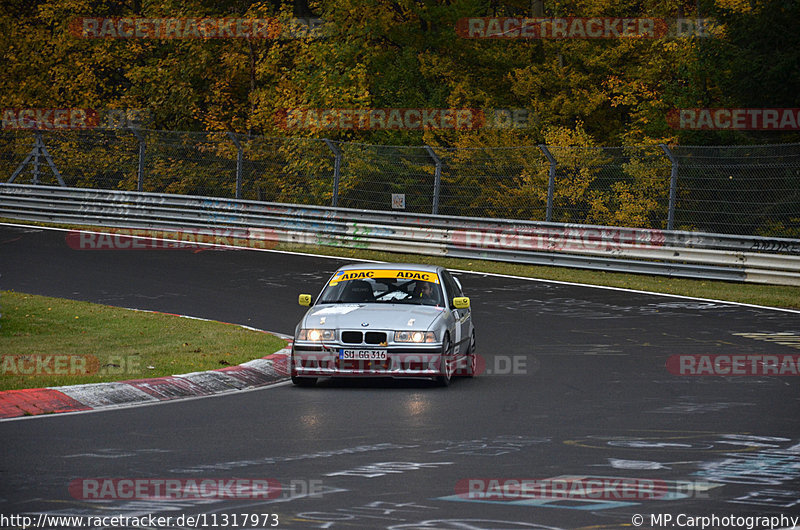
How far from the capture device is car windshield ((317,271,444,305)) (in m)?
13.8

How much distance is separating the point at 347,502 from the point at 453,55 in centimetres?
4047

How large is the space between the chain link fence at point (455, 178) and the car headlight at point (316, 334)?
1204cm

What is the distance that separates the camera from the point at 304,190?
29.3 m

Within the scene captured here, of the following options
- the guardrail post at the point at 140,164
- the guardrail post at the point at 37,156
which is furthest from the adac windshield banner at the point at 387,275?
the guardrail post at the point at 37,156

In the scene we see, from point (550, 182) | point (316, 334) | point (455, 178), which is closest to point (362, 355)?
point (316, 334)

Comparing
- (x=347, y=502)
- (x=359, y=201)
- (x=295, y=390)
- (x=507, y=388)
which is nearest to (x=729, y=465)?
(x=347, y=502)

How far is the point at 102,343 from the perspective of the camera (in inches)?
567

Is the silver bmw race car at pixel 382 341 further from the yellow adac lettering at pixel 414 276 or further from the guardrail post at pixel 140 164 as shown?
the guardrail post at pixel 140 164

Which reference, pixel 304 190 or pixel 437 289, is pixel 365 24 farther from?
pixel 437 289

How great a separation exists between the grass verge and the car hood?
1.15 meters

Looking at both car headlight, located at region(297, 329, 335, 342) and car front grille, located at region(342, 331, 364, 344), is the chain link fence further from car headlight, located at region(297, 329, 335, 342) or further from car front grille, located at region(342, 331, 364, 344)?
car headlight, located at region(297, 329, 335, 342)

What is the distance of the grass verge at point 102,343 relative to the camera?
12.3 meters

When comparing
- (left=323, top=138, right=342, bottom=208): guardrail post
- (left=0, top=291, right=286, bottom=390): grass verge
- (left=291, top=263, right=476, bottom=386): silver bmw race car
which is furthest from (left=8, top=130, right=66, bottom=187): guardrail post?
(left=291, top=263, right=476, bottom=386): silver bmw race car

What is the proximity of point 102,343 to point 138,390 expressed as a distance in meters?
3.02
